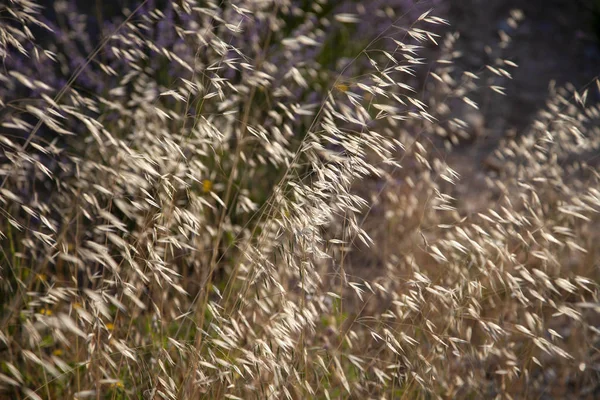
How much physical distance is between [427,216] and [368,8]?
113 inches

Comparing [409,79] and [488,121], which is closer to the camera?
[488,121]

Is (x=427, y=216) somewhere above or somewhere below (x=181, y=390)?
below

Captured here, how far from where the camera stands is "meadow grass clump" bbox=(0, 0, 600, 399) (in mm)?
1674

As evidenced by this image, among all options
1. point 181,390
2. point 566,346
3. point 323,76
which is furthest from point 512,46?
point 181,390

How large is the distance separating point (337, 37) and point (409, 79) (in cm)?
108

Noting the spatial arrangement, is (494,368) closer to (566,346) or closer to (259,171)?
(566,346)

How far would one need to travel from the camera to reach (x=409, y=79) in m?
5.58

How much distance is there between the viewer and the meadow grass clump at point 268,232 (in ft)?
5.49

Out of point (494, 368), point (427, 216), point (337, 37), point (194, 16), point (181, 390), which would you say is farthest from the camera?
point (337, 37)

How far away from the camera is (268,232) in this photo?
1706 mm

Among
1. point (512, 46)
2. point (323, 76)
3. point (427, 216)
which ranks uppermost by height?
point (323, 76)

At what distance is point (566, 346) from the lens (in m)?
2.62

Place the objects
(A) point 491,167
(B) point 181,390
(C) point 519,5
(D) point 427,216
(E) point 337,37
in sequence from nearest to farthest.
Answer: (B) point 181,390
(D) point 427,216
(A) point 491,167
(E) point 337,37
(C) point 519,5

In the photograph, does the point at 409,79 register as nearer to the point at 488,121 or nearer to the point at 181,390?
the point at 488,121
